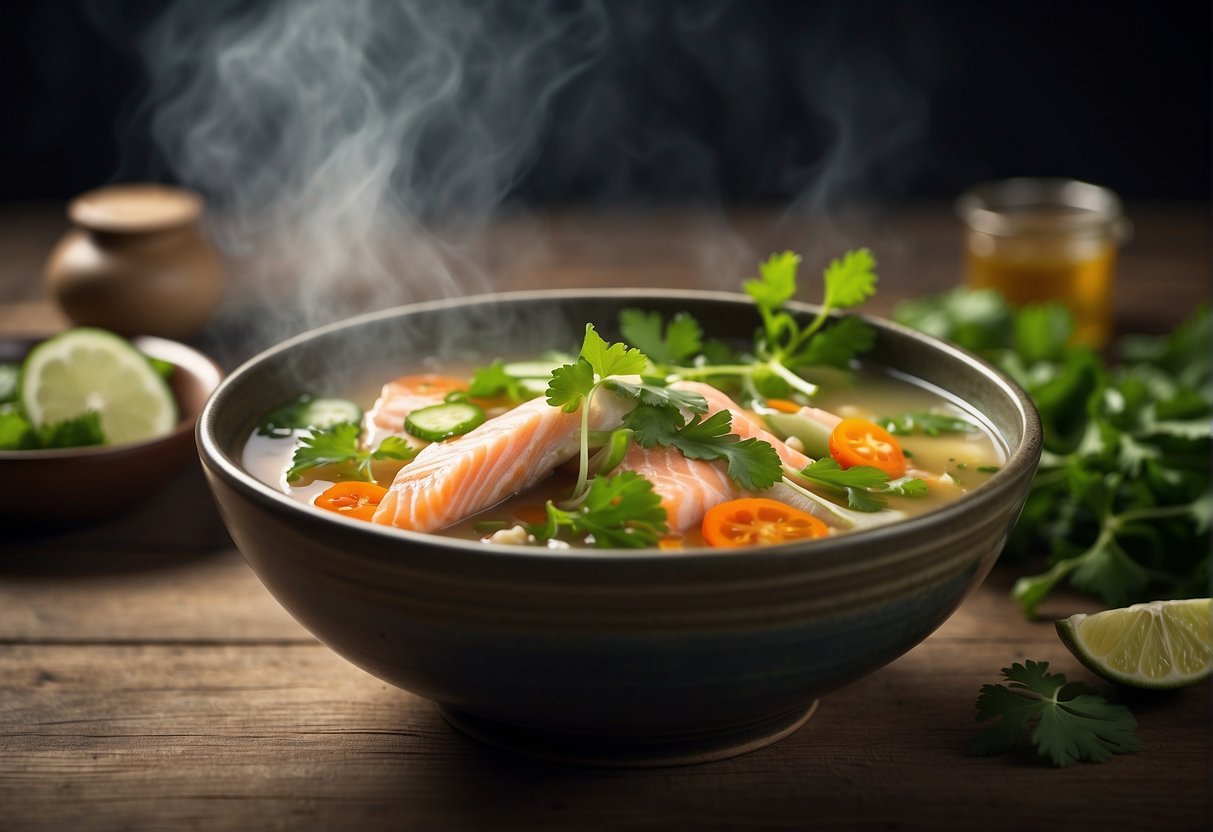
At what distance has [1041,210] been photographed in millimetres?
4434

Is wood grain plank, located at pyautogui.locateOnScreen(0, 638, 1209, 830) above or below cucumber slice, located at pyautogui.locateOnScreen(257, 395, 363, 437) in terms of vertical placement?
below

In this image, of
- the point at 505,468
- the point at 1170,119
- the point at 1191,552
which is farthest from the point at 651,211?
the point at 505,468

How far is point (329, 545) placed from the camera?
174cm

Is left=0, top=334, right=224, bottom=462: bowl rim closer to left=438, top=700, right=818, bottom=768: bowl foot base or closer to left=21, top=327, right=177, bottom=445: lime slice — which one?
left=21, top=327, right=177, bottom=445: lime slice

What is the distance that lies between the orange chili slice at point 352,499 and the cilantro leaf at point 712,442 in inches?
15.6

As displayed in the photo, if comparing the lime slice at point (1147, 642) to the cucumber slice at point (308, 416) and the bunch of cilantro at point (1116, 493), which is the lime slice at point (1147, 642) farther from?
the cucumber slice at point (308, 416)

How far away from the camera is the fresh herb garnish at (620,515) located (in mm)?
1826

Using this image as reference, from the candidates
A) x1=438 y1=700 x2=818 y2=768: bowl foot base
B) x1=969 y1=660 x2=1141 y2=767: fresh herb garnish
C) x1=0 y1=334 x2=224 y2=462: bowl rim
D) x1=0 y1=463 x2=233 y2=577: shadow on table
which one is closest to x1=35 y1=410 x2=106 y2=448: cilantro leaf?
x1=0 y1=334 x2=224 y2=462: bowl rim

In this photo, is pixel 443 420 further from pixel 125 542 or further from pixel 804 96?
pixel 804 96

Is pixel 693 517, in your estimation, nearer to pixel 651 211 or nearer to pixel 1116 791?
pixel 1116 791

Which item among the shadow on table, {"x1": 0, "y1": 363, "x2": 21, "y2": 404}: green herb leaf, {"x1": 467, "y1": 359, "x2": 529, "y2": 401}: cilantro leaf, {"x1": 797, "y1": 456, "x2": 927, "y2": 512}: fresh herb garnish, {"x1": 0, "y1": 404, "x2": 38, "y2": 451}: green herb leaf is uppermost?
{"x1": 797, "y1": 456, "x2": 927, "y2": 512}: fresh herb garnish

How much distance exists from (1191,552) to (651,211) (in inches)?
131

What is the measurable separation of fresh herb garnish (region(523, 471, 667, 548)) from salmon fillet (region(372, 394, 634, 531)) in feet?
0.51

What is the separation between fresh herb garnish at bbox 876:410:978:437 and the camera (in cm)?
239
